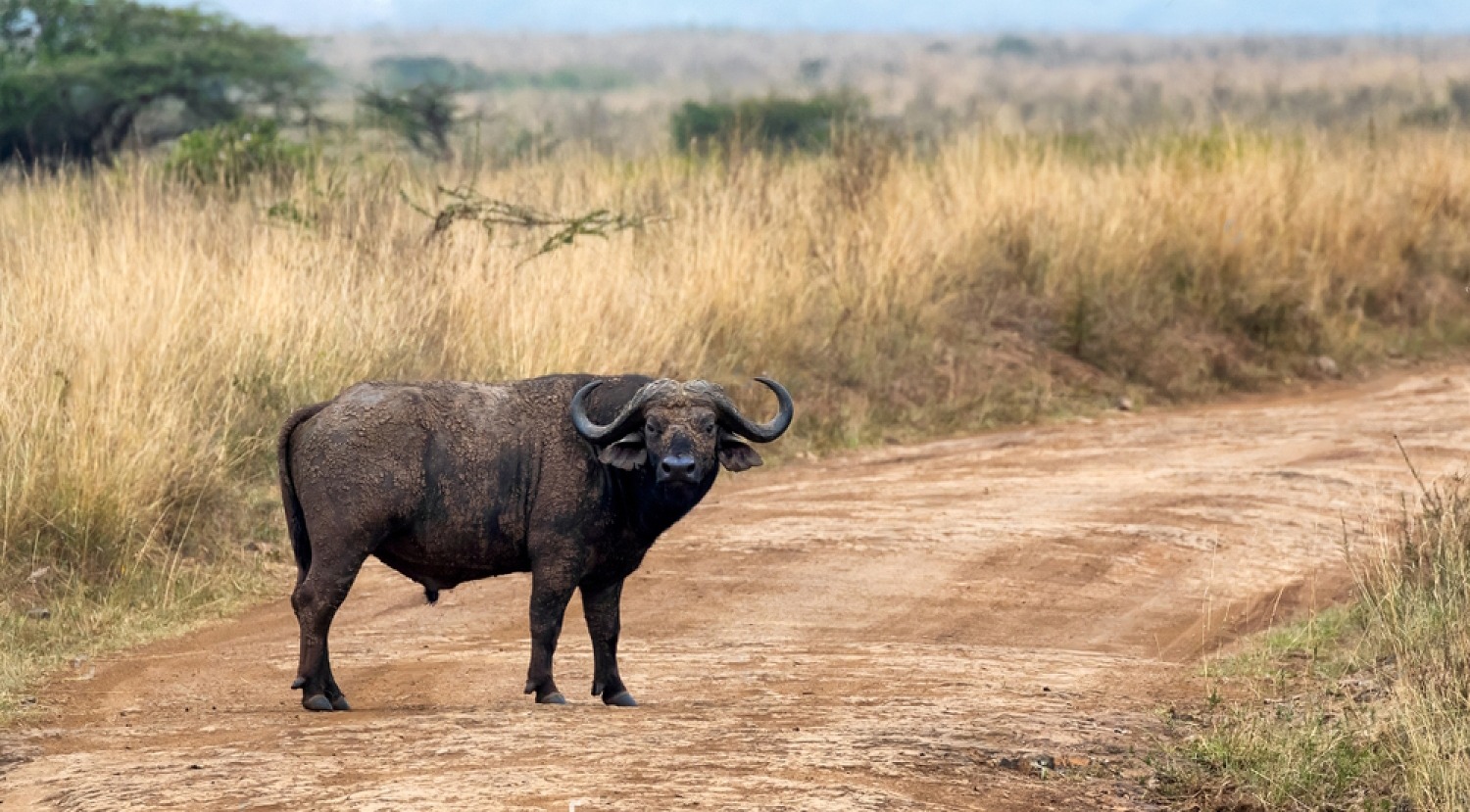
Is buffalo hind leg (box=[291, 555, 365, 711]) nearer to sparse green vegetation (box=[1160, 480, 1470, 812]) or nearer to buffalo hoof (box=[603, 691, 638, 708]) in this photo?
buffalo hoof (box=[603, 691, 638, 708])

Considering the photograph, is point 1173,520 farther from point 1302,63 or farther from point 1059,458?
point 1302,63

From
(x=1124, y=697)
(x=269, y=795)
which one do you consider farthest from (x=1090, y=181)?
(x=269, y=795)

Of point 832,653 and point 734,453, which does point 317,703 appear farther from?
point 832,653

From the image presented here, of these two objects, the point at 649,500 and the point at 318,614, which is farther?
the point at 649,500

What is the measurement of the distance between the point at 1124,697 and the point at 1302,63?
79.3m

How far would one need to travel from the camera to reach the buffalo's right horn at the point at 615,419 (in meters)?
7.06

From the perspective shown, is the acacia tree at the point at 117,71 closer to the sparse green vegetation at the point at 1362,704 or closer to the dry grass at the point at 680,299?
the dry grass at the point at 680,299

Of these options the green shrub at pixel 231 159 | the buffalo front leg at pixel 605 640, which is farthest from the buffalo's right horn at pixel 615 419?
the green shrub at pixel 231 159

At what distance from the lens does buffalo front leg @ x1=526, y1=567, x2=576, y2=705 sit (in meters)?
7.33

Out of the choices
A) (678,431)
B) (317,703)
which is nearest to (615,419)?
(678,431)

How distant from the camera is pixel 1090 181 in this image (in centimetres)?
1848

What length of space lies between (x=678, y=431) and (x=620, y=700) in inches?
45.6

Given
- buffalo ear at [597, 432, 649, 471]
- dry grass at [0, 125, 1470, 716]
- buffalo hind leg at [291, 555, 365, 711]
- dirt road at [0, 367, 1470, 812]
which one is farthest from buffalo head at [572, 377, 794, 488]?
dry grass at [0, 125, 1470, 716]

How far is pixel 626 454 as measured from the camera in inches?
278
